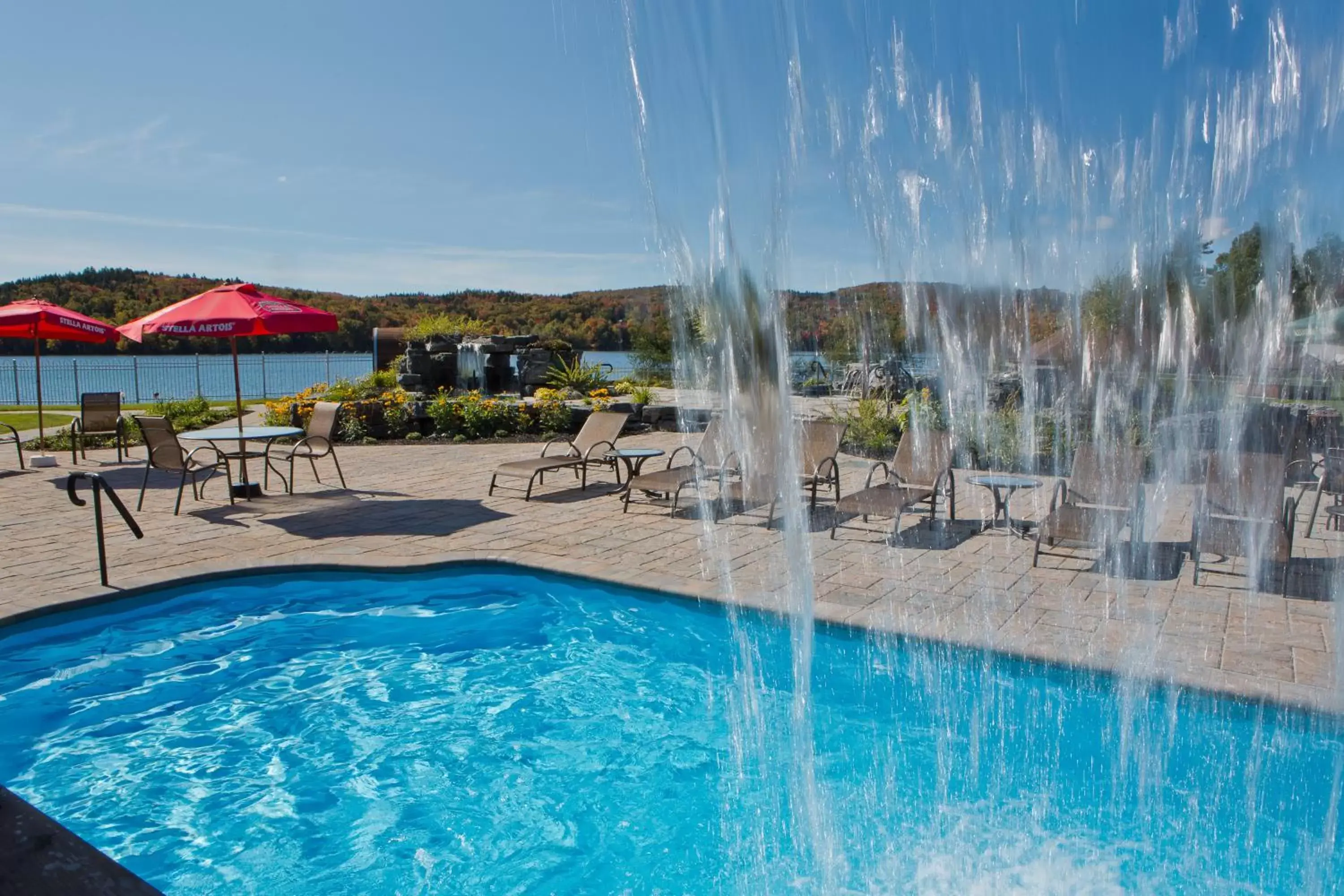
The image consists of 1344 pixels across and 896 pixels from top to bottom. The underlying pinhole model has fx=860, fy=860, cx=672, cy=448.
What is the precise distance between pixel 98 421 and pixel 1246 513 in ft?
45.7

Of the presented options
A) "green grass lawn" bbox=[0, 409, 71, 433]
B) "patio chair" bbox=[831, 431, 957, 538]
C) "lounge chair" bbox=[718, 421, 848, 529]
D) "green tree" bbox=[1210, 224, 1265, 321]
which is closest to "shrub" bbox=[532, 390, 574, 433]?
"lounge chair" bbox=[718, 421, 848, 529]

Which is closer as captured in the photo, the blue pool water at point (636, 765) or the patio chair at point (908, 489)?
the blue pool water at point (636, 765)

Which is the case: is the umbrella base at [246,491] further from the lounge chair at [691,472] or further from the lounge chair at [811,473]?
the lounge chair at [811,473]

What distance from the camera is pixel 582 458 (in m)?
9.68

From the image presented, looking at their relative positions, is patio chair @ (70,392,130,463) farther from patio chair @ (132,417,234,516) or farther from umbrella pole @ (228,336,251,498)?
patio chair @ (132,417,234,516)

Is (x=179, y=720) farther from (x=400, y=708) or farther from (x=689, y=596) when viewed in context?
(x=689, y=596)

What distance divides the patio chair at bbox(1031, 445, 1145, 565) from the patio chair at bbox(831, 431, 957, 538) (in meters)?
0.96

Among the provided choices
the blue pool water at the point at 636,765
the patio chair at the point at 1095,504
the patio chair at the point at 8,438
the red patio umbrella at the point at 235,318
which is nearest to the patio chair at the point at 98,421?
the patio chair at the point at 8,438

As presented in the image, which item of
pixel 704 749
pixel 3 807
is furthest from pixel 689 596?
pixel 3 807

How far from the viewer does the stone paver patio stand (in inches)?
187

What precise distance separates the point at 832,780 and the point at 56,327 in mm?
12128

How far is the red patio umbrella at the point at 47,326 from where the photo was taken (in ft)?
36.6

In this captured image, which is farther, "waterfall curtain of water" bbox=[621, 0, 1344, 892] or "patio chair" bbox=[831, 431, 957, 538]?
"patio chair" bbox=[831, 431, 957, 538]

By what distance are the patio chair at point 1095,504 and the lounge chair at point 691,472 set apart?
3006 mm
